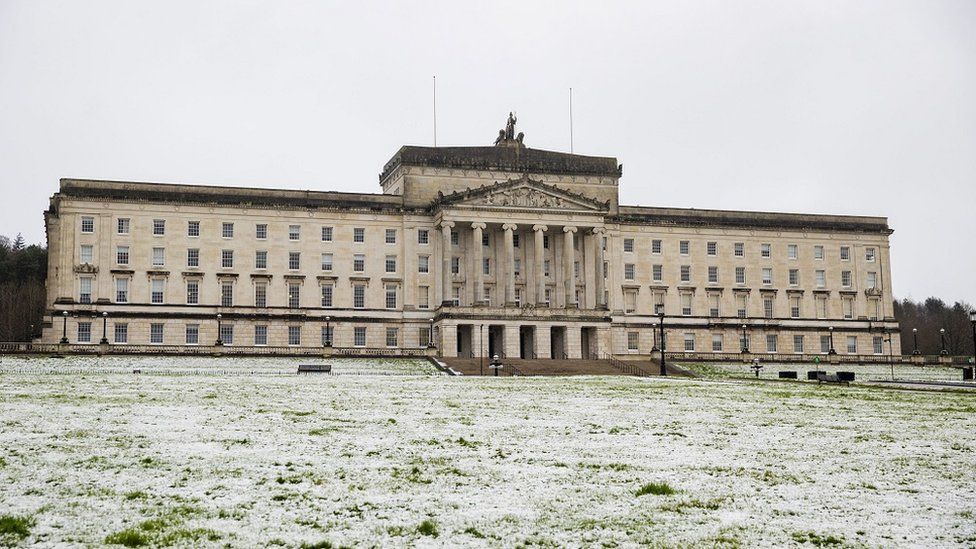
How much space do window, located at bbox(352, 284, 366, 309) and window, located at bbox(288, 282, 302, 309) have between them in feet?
16.1

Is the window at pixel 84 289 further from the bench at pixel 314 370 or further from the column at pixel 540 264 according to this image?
the column at pixel 540 264

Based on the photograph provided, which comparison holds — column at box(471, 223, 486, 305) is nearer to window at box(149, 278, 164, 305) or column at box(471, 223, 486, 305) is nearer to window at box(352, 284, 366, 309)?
window at box(352, 284, 366, 309)

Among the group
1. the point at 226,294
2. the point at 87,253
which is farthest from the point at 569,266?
the point at 87,253

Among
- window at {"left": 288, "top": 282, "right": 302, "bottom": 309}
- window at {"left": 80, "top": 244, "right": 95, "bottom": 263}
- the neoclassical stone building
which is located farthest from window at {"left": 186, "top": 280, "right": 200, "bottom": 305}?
window at {"left": 80, "top": 244, "right": 95, "bottom": 263}

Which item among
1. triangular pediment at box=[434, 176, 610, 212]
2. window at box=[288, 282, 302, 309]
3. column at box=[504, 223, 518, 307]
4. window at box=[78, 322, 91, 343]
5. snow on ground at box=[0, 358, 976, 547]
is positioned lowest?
snow on ground at box=[0, 358, 976, 547]

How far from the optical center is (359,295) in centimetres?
9294

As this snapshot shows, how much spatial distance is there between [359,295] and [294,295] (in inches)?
A: 233

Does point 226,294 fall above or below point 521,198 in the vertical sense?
below

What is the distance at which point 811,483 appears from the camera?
18.1m

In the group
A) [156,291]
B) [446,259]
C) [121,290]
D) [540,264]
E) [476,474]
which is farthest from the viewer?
[540,264]

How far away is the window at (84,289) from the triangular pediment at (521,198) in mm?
31206

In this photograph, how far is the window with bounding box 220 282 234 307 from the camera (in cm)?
8962

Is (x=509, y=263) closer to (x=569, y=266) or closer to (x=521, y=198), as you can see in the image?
(x=569, y=266)

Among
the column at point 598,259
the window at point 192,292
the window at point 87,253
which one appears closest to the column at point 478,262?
the column at point 598,259
